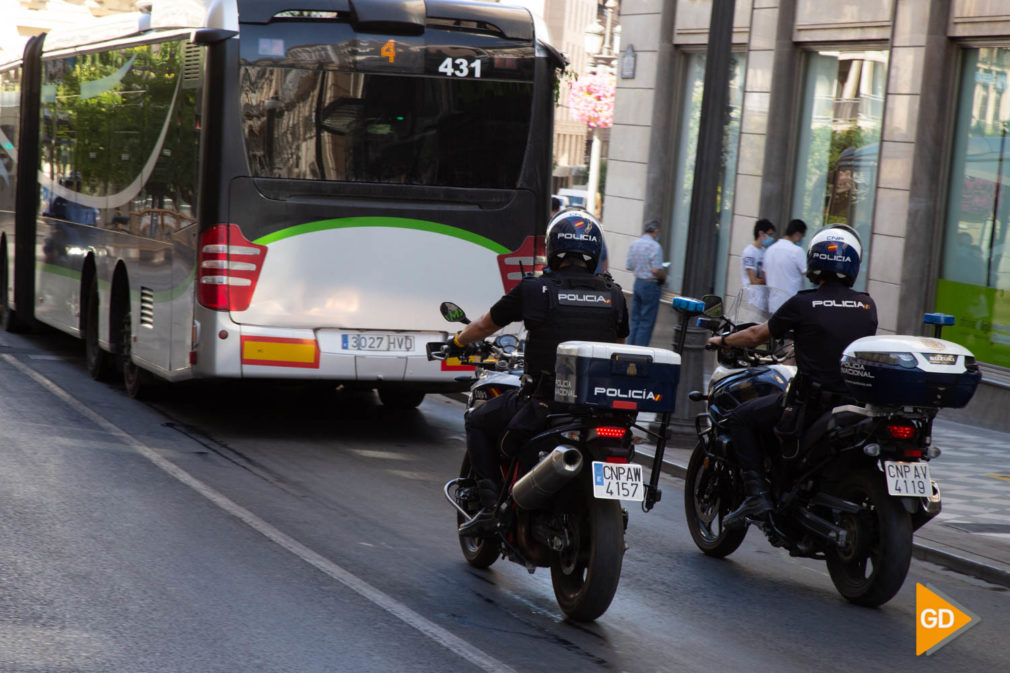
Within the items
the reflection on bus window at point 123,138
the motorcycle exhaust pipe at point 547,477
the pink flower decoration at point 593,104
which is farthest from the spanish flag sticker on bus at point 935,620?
the pink flower decoration at point 593,104

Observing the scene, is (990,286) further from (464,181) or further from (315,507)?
(315,507)

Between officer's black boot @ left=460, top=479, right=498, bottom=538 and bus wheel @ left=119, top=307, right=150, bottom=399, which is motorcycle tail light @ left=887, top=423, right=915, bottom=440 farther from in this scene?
bus wheel @ left=119, top=307, right=150, bottom=399

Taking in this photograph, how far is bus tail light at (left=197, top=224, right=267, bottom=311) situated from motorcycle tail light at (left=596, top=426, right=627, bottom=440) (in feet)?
16.1

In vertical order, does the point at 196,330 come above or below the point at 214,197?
below

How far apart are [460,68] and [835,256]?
14.6ft

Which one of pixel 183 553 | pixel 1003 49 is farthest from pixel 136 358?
pixel 1003 49

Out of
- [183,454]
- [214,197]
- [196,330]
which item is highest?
[214,197]

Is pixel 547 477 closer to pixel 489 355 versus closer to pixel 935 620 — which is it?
pixel 489 355

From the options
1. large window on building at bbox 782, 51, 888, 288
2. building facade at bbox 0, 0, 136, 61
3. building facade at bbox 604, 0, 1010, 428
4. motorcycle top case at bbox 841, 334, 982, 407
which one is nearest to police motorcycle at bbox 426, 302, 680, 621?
motorcycle top case at bbox 841, 334, 982, 407

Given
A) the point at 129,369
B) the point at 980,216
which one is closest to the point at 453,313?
the point at 129,369

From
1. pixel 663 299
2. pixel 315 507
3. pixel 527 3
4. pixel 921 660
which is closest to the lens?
pixel 921 660

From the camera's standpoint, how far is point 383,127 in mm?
10547

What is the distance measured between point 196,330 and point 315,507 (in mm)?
2683

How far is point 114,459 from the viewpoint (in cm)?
934
